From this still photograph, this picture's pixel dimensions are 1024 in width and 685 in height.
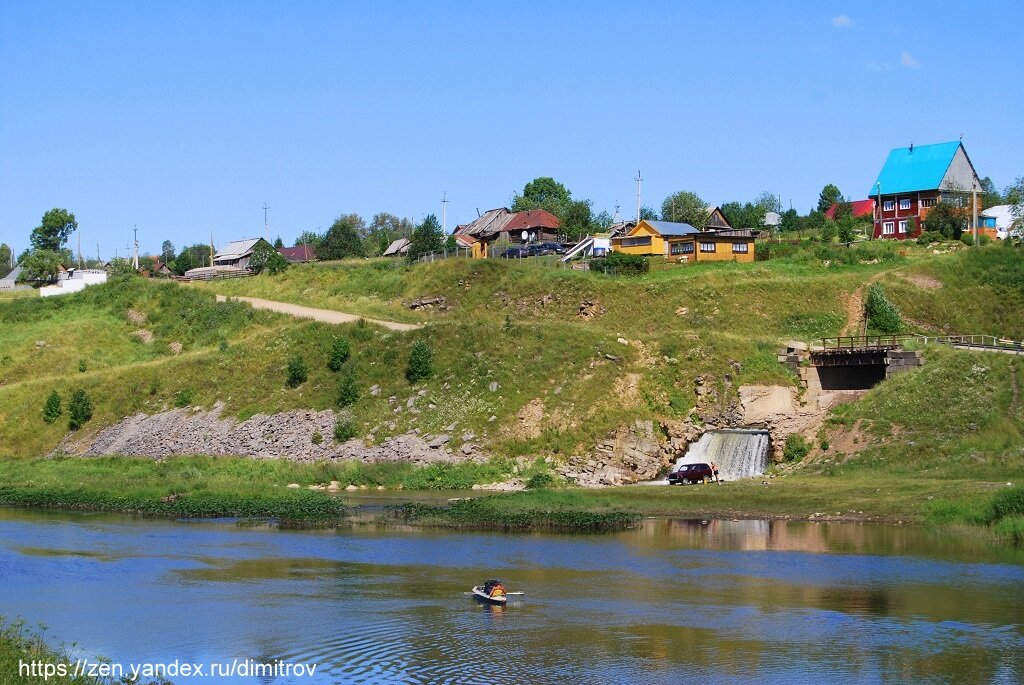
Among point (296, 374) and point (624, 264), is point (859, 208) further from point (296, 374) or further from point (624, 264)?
point (296, 374)

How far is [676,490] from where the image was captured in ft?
201

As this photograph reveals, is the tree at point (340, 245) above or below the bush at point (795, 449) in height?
above

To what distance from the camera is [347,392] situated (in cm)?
7731

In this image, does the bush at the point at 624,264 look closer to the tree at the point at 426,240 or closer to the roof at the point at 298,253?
the tree at the point at 426,240

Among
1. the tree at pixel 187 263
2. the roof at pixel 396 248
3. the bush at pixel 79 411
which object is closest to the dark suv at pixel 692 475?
the bush at pixel 79 411

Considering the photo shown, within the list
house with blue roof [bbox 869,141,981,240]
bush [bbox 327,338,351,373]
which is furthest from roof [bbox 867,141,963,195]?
bush [bbox 327,338,351,373]

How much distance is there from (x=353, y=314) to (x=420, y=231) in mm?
23563

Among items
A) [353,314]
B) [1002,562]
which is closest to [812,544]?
[1002,562]

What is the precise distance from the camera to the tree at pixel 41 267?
14675 centimetres

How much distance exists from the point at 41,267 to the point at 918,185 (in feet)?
325

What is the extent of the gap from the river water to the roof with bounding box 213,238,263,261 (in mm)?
113176

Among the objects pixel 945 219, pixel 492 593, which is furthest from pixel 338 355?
pixel 945 219

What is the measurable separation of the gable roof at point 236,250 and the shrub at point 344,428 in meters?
90.4

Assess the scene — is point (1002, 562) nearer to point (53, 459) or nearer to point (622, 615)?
point (622, 615)
